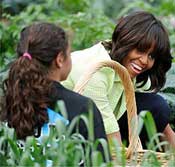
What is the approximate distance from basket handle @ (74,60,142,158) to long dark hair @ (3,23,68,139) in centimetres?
40

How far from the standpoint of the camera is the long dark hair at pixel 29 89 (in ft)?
10.1

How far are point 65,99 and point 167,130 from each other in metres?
1.28

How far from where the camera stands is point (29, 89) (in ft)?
10.1

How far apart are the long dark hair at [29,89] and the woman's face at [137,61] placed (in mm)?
884

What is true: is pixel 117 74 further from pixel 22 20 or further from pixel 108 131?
pixel 22 20

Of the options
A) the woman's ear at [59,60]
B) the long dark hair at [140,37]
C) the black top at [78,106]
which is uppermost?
the long dark hair at [140,37]

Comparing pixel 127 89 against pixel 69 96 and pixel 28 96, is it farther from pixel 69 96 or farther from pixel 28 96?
pixel 28 96

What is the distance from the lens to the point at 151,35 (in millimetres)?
3965

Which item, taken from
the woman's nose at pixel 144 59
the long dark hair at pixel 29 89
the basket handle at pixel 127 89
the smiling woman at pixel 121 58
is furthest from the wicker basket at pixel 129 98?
the long dark hair at pixel 29 89

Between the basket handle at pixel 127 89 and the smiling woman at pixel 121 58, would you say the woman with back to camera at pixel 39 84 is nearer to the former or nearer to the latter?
the basket handle at pixel 127 89

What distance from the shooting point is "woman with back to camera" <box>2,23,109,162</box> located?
3.08 m

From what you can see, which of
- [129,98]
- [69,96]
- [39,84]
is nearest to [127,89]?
[129,98]

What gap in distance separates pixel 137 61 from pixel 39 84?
1.00m

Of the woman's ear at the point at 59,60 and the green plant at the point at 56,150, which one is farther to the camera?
the woman's ear at the point at 59,60
